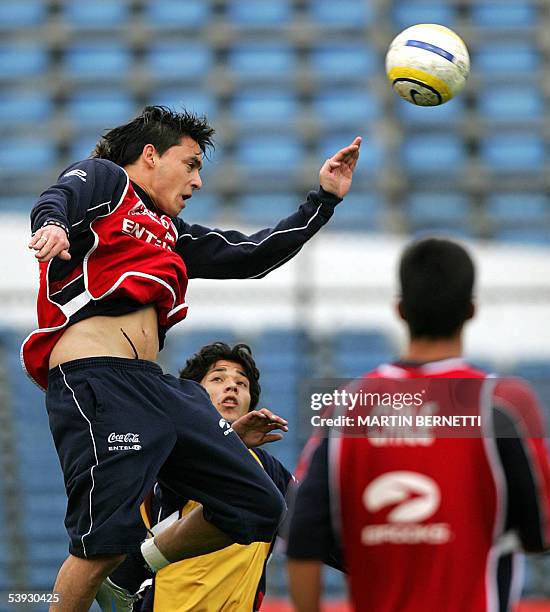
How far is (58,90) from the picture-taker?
626 inches

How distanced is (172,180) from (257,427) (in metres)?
1.10

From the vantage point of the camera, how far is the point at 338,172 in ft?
17.1

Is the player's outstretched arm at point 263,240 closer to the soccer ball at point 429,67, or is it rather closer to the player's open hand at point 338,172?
the player's open hand at point 338,172

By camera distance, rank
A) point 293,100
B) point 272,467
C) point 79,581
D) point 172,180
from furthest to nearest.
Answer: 1. point 293,100
2. point 272,467
3. point 172,180
4. point 79,581

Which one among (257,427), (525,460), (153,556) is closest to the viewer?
(525,460)

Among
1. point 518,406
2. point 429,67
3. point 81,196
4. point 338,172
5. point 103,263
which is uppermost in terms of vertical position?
point 429,67

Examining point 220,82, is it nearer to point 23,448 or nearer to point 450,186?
point 450,186

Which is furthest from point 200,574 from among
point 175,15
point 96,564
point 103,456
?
point 175,15

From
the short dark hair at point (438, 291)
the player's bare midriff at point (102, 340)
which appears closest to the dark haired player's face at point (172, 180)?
the player's bare midriff at point (102, 340)

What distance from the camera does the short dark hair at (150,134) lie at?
4969 millimetres

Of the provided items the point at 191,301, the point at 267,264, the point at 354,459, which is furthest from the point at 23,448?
the point at 354,459

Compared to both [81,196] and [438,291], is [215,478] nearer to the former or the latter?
[81,196]

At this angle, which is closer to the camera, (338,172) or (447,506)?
(447,506)

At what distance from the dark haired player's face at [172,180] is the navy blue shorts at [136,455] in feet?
2.38
